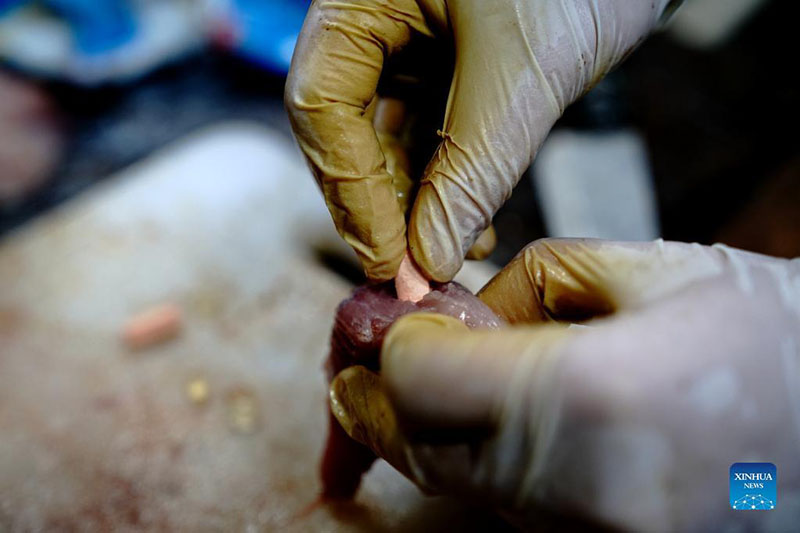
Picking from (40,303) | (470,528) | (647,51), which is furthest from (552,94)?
(647,51)

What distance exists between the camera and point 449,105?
4.74 ft

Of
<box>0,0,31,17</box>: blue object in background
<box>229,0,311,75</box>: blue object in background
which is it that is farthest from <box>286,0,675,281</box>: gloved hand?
<box>0,0,31,17</box>: blue object in background

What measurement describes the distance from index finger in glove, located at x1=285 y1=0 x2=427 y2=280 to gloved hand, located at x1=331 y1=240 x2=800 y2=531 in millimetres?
290

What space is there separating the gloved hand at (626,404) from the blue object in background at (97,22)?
9.19 feet

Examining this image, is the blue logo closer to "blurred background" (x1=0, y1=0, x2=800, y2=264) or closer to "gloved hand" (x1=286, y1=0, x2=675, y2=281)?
"gloved hand" (x1=286, y1=0, x2=675, y2=281)

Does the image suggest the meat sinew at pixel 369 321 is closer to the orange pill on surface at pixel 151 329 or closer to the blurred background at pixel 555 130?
the orange pill on surface at pixel 151 329

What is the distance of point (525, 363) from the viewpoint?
3.33ft

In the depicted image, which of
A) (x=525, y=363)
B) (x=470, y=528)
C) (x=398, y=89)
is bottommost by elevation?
(x=470, y=528)

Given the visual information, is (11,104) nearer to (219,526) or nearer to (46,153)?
(46,153)

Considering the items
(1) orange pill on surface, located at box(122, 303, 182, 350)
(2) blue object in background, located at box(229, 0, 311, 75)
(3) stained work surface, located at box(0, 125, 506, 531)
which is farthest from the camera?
(2) blue object in background, located at box(229, 0, 311, 75)

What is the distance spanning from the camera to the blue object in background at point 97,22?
3.18 metres

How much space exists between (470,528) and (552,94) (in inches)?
43.0

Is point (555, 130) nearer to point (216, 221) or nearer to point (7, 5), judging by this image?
point (216, 221)

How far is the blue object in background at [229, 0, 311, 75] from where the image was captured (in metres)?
3.23
